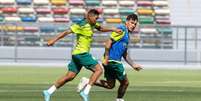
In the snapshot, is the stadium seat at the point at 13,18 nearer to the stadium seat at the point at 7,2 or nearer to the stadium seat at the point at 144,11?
the stadium seat at the point at 7,2

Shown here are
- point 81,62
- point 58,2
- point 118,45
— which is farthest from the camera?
point 58,2

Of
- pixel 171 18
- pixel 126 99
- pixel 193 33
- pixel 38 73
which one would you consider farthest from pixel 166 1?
pixel 126 99

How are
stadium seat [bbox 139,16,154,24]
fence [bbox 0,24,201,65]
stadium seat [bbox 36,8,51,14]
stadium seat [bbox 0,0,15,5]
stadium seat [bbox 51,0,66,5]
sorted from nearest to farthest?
fence [bbox 0,24,201,65] → stadium seat [bbox 139,16,154,24] → stadium seat [bbox 36,8,51,14] → stadium seat [bbox 0,0,15,5] → stadium seat [bbox 51,0,66,5]

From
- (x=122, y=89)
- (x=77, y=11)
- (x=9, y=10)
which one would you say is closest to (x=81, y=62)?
(x=122, y=89)

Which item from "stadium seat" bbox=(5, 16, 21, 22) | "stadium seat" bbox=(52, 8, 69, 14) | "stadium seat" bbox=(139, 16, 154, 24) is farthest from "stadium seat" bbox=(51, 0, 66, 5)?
"stadium seat" bbox=(139, 16, 154, 24)

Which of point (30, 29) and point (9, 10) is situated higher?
point (30, 29)

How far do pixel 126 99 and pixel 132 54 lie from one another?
21.1m

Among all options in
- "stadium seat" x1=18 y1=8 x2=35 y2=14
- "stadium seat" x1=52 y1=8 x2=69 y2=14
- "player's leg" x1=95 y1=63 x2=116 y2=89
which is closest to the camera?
"player's leg" x1=95 y1=63 x2=116 y2=89

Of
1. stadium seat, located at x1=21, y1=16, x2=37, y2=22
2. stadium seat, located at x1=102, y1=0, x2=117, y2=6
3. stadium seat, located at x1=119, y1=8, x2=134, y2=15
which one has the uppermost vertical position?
stadium seat, located at x1=102, y1=0, x2=117, y2=6

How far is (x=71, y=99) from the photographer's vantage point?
17219 millimetres

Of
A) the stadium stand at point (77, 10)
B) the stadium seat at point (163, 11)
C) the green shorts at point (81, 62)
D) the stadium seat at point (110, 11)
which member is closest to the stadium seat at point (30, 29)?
the stadium stand at point (77, 10)

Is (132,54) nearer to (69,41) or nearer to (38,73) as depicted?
(69,41)

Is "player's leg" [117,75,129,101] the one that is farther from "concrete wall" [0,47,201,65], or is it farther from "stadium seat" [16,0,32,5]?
"stadium seat" [16,0,32,5]

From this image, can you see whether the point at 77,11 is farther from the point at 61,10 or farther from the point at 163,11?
the point at 163,11
